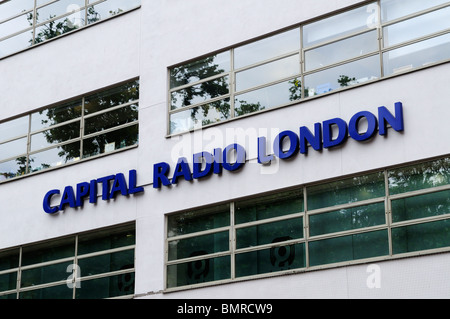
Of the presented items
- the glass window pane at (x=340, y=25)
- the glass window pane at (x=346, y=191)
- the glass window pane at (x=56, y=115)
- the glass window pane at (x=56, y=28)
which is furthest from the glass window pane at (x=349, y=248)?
the glass window pane at (x=56, y=28)

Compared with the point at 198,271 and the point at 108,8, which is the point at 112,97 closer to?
the point at 108,8

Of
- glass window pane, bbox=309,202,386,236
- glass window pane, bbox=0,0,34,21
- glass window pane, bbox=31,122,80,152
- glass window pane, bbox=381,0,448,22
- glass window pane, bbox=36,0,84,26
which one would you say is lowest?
glass window pane, bbox=309,202,386,236

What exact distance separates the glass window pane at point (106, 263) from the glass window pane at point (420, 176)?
6.06m

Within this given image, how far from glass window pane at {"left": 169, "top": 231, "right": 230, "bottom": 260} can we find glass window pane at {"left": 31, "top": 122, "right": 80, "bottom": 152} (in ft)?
14.4

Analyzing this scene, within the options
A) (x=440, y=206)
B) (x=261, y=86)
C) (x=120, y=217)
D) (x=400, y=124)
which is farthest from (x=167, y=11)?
(x=440, y=206)

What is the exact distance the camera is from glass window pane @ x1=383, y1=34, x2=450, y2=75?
16.3 metres

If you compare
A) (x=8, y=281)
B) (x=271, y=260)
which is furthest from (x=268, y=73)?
(x=8, y=281)

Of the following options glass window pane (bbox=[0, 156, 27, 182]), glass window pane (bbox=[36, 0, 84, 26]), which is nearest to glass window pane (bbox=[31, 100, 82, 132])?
glass window pane (bbox=[0, 156, 27, 182])

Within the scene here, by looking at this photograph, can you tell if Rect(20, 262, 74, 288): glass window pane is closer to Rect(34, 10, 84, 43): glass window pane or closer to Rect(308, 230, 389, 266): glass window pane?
Rect(34, 10, 84, 43): glass window pane

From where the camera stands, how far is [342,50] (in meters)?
17.7

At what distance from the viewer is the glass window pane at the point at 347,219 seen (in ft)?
53.2

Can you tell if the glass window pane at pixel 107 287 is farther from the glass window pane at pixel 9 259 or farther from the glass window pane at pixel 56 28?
the glass window pane at pixel 56 28

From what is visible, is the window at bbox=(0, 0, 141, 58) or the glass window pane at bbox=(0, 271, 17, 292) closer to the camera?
the glass window pane at bbox=(0, 271, 17, 292)

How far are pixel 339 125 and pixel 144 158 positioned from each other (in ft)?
15.5
